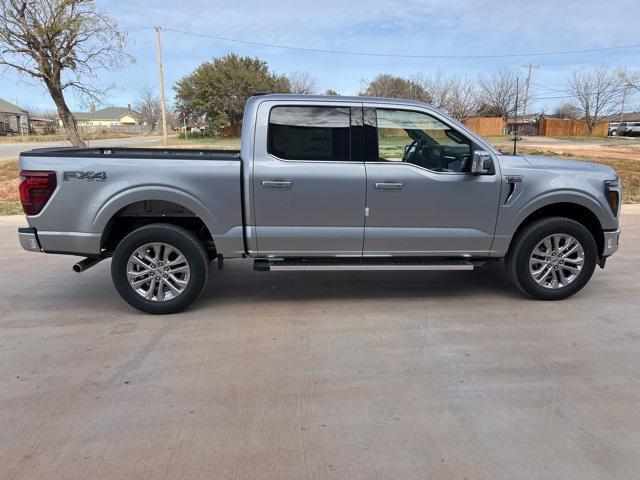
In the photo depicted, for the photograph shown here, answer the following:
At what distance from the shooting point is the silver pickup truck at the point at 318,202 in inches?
183

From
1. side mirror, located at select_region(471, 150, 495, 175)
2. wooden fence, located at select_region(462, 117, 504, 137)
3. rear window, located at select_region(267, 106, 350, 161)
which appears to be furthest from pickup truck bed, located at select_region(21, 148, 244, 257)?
wooden fence, located at select_region(462, 117, 504, 137)

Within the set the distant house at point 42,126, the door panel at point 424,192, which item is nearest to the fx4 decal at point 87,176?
the door panel at point 424,192

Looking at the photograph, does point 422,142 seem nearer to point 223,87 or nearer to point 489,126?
point 223,87

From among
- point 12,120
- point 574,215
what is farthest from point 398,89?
point 12,120

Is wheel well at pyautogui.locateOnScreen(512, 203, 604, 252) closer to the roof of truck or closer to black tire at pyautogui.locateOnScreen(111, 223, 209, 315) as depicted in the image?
the roof of truck

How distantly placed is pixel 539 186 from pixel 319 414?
3130 mm

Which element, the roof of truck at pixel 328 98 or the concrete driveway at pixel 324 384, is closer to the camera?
the concrete driveway at pixel 324 384

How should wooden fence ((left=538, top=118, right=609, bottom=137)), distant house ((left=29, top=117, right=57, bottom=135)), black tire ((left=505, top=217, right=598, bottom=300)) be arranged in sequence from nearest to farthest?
1. black tire ((left=505, top=217, right=598, bottom=300))
2. wooden fence ((left=538, top=118, right=609, bottom=137))
3. distant house ((left=29, top=117, right=57, bottom=135))

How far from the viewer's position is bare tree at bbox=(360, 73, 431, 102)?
43000 millimetres

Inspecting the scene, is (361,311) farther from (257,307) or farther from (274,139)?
(274,139)

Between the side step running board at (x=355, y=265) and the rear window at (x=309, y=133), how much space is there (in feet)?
3.20

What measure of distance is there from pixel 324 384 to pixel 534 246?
8.84 feet

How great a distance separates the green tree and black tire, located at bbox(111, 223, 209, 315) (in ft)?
151

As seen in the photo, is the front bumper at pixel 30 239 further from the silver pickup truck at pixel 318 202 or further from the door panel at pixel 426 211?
the door panel at pixel 426 211
